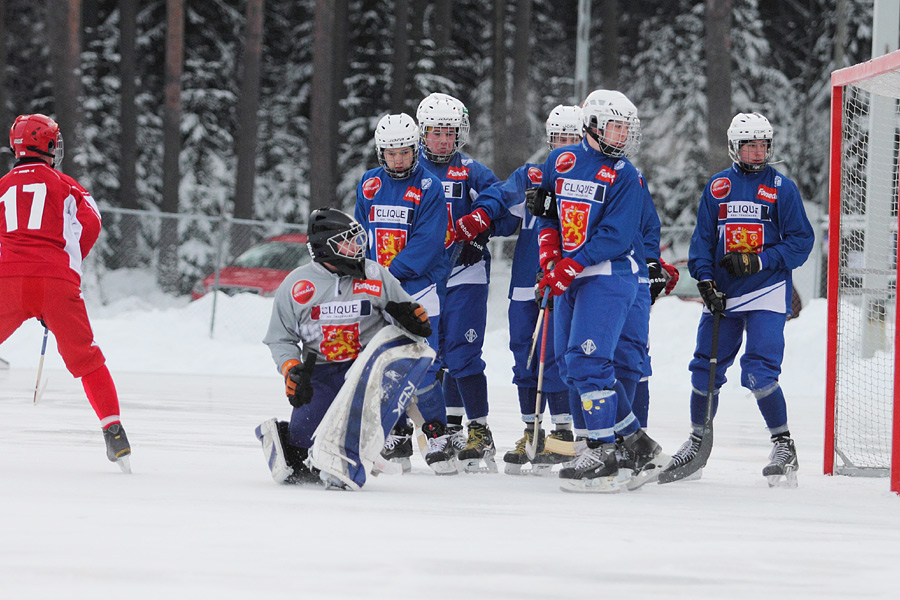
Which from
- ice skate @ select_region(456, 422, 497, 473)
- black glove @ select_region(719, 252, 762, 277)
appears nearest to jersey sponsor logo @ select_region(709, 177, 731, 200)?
black glove @ select_region(719, 252, 762, 277)

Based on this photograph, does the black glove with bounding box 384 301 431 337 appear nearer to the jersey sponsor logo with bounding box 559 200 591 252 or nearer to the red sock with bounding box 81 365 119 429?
the jersey sponsor logo with bounding box 559 200 591 252

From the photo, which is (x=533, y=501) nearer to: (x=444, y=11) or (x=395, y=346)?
(x=395, y=346)

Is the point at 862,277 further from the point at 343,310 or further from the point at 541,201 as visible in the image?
the point at 343,310

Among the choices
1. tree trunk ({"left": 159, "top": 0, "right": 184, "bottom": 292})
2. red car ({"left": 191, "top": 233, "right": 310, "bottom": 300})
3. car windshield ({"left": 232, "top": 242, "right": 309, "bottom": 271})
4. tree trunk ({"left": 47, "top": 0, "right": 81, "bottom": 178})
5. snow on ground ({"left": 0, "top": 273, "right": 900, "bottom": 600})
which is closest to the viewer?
snow on ground ({"left": 0, "top": 273, "right": 900, "bottom": 600})

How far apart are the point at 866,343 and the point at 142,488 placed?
5409mm

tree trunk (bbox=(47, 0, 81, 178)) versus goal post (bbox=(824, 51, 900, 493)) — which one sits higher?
tree trunk (bbox=(47, 0, 81, 178))

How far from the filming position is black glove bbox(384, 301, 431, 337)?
213 inches

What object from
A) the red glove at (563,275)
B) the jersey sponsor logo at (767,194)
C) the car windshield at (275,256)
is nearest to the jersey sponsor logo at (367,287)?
the red glove at (563,275)

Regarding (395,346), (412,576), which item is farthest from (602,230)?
(412,576)

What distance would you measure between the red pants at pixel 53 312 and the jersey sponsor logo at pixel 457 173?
2235mm

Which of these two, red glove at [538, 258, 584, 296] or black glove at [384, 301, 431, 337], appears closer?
black glove at [384, 301, 431, 337]

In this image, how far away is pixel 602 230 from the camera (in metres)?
5.64

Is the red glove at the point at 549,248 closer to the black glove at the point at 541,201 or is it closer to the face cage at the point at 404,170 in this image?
the black glove at the point at 541,201

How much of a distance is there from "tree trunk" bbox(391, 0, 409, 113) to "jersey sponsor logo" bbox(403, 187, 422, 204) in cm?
2132
